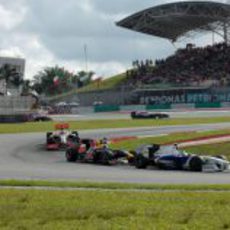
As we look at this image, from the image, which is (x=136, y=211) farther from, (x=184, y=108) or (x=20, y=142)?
(x=184, y=108)

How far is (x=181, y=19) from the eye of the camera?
350ft

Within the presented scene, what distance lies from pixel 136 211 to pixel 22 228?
2028 mm

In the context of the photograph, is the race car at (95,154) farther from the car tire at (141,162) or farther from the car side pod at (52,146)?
the car side pod at (52,146)

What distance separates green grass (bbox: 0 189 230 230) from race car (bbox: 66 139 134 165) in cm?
1256

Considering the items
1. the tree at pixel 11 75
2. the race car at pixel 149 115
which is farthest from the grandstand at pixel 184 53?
the tree at pixel 11 75

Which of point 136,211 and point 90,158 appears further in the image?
point 90,158

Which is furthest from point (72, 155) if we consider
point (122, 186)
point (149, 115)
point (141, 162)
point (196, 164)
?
point (149, 115)

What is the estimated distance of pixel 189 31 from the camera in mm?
115750

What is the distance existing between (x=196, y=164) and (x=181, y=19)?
85.1 meters

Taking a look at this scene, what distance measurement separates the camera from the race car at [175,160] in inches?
914

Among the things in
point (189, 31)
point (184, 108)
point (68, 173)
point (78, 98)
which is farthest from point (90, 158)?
point (189, 31)

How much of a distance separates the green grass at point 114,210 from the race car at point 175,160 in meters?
9.77

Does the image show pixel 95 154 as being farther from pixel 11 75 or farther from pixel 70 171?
pixel 11 75

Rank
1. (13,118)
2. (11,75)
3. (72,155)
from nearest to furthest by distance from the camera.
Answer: (72,155) < (13,118) < (11,75)
